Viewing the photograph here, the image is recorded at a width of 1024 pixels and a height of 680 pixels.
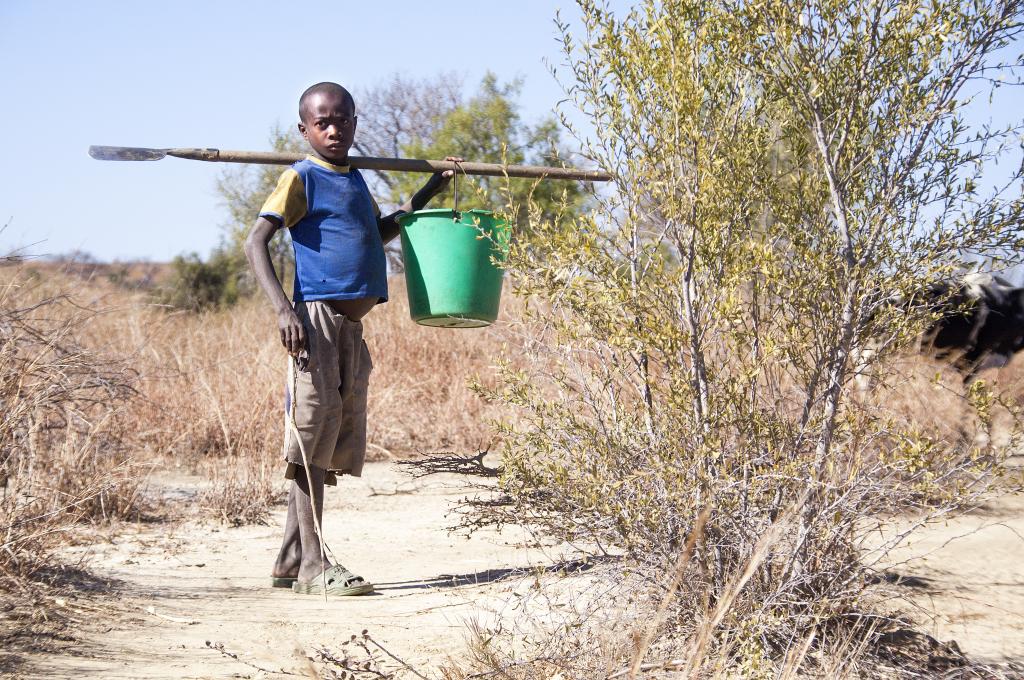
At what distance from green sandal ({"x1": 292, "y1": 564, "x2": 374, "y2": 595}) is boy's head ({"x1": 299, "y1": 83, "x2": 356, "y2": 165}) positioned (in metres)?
1.61

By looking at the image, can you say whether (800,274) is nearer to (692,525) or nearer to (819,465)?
(819,465)

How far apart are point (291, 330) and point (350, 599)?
1059mm

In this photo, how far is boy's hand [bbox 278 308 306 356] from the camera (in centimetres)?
384

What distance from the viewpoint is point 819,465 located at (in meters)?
2.91

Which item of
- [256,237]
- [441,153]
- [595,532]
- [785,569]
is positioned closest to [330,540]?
[256,237]

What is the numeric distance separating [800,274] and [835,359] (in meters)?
0.28

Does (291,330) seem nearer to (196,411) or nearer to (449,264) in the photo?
(449,264)

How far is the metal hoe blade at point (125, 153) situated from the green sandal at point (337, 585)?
1.71 metres

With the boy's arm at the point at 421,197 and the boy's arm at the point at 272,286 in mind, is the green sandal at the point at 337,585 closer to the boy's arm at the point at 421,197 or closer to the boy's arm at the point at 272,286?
the boy's arm at the point at 272,286

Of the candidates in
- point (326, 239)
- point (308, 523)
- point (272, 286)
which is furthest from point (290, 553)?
point (326, 239)

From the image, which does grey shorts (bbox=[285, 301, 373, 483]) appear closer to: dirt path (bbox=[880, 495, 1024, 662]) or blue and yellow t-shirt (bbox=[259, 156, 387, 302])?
blue and yellow t-shirt (bbox=[259, 156, 387, 302])

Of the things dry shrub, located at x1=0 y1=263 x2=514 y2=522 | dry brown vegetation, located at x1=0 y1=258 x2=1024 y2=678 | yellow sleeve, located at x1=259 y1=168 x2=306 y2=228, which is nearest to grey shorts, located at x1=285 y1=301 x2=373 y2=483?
yellow sleeve, located at x1=259 y1=168 x2=306 y2=228

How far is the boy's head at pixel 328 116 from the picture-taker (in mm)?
3996

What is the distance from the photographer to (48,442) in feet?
17.3
